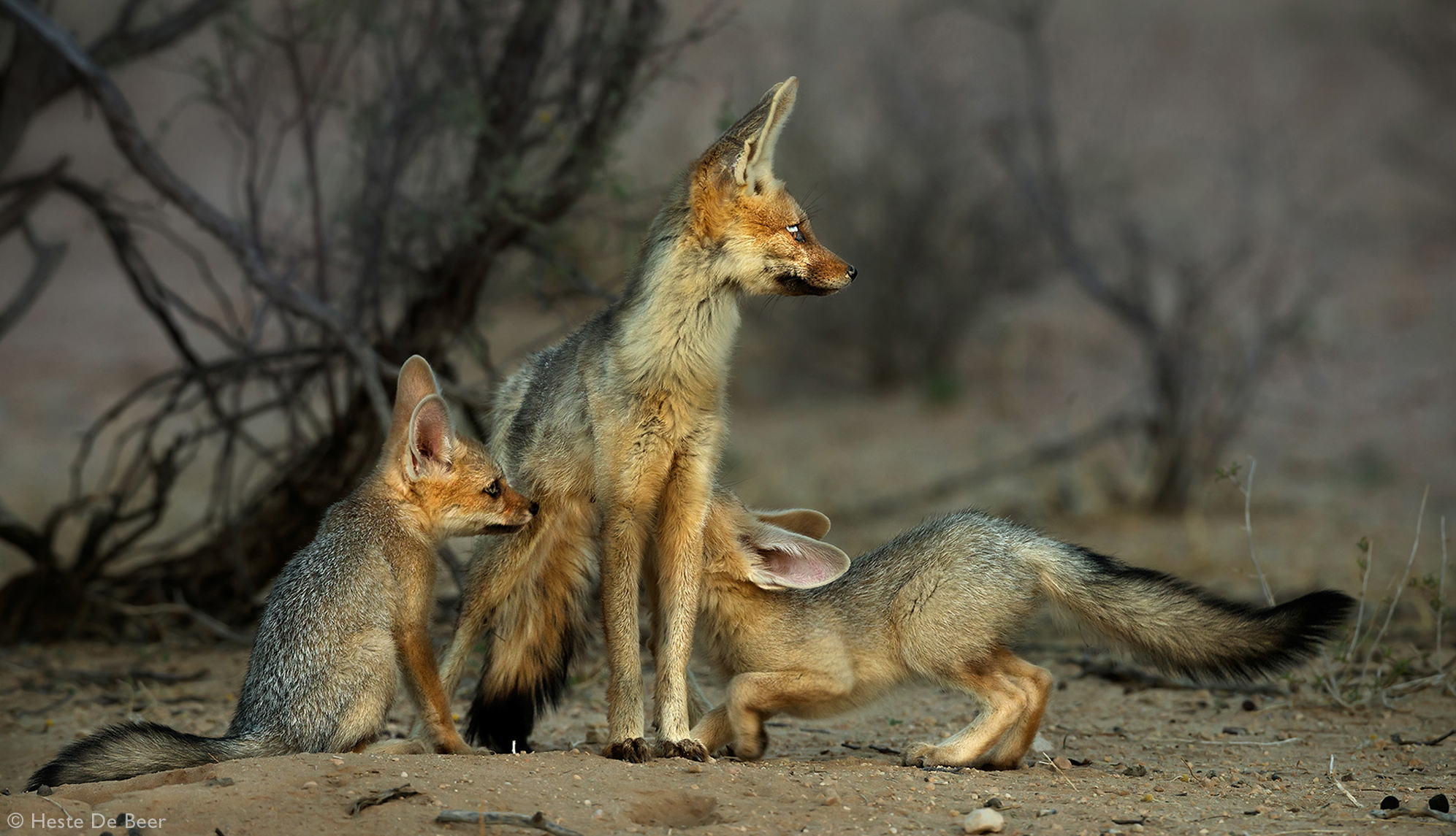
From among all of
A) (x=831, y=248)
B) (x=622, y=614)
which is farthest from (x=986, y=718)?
(x=831, y=248)

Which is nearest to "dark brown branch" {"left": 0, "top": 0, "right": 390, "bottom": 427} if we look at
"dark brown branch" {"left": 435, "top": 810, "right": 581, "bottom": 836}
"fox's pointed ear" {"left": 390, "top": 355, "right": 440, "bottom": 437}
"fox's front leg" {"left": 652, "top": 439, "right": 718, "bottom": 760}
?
"fox's pointed ear" {"left": 390, "top": 355, "right": 440, "bottom": 437}

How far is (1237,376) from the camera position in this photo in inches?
467

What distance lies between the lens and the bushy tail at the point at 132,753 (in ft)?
13.9

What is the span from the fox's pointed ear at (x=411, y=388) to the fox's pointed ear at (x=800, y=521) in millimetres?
1543

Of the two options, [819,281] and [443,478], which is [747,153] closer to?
[819,281]

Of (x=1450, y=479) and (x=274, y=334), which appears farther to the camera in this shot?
(x=274, y=334)

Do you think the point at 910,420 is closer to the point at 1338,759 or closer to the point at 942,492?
the point at 942,492

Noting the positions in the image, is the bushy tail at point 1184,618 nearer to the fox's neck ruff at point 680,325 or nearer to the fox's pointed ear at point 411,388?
the fox's neck ruff at point 680,325

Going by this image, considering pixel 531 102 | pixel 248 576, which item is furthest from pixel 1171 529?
pixel 248 576

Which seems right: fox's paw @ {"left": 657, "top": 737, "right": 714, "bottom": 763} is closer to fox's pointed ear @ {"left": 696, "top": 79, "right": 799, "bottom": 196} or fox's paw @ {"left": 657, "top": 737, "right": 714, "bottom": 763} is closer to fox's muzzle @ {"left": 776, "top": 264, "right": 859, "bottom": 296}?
fox's muzzle @ {"left": 776, "top": 264, "right": 859, "bottom": 296}

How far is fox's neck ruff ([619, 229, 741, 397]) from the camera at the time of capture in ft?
16.3

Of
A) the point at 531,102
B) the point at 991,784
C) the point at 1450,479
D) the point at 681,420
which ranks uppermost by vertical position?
the point at 531,102

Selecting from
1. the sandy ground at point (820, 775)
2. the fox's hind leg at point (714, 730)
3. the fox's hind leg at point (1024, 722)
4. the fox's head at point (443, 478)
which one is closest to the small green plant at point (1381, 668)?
the sandy ground at point (820, 775)

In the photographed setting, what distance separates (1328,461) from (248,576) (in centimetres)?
Result: 984
